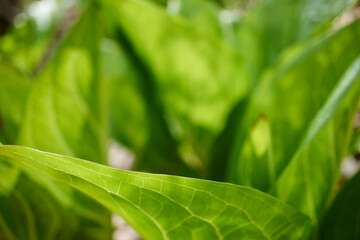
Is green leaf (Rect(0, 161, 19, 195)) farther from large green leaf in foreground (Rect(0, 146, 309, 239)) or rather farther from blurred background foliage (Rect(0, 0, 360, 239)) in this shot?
large green leaf in foreground (Rect(0, 146, 309, 239))

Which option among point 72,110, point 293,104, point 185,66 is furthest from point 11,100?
point 293,104

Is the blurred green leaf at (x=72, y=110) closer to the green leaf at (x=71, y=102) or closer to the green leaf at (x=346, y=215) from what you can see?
the green leaf at (x=71, y=102)

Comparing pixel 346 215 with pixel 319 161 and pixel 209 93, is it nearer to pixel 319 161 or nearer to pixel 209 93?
pixel 319 161

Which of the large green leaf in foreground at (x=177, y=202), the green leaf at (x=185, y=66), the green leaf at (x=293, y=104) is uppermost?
the green leaf at (x=185, y=66)

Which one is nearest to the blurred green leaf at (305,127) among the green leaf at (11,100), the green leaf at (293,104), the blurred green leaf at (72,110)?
the green leaf at (293,104)

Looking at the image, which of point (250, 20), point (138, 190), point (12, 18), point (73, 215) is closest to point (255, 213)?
point (138, 190)

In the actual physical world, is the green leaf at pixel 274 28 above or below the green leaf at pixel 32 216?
above
